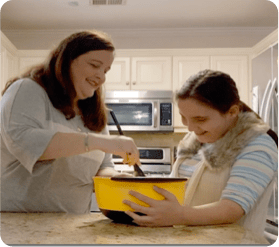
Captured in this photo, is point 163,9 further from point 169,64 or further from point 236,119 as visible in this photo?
point 236,119

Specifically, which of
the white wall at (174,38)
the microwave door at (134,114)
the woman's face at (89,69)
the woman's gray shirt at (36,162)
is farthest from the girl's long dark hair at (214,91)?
the white wall at (174,38)

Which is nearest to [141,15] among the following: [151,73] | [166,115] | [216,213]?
[151,73]

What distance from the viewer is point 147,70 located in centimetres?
296

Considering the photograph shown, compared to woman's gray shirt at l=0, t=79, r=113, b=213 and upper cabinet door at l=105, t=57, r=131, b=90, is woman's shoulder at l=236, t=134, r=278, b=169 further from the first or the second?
upper cabinet door at l=105, t=57, r=131, b=90

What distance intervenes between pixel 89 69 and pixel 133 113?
6.14 feet

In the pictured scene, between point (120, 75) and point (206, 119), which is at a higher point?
point (120, 75)

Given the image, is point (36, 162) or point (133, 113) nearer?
point (36, 162)

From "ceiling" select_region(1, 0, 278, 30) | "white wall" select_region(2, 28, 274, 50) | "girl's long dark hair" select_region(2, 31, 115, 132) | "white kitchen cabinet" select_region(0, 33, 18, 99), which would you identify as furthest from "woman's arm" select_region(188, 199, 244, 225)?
"white wall" select_region(2, 28, 274, 50)

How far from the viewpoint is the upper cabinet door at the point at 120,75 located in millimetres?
2943

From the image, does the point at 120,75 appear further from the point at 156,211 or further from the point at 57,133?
the point at 156,211

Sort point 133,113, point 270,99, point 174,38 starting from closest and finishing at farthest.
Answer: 1. point 270,99
2. point 133,113
3. point 174,38

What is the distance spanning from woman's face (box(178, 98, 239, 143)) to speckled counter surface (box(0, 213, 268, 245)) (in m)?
0.34

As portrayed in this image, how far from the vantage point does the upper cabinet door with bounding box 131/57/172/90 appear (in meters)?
2.95

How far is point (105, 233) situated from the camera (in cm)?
56
